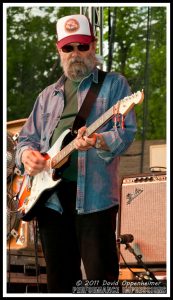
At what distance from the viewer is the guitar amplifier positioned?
4.41 m

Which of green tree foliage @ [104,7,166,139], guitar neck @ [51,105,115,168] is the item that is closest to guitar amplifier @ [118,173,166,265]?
guitar neck @ [51,105,115,168]

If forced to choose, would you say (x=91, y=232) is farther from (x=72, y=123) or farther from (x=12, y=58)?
(x=12, y=58)

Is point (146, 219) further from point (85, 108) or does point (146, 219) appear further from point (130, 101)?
point (130, 101)

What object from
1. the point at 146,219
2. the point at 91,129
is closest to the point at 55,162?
the point at 91,129

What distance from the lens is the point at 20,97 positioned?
11.6 metres

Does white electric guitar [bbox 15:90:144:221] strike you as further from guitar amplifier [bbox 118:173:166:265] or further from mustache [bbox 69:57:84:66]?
guitar amplifier [bbox 118:173:166:265]

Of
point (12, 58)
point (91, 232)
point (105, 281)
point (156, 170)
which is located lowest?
point (105, 281)

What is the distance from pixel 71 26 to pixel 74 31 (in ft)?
0.13

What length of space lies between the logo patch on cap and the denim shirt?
250 millimetres

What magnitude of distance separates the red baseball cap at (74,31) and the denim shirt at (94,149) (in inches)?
7.6

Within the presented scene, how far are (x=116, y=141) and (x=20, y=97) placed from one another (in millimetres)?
8519

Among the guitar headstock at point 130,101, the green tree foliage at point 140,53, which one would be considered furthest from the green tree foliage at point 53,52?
the guitar headstock at point 130,101

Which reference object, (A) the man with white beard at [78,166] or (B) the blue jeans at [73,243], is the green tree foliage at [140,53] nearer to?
(A) the man with white beard at [78,166]

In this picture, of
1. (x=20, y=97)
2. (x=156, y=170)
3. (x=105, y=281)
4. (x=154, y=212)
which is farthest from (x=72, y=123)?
(x=20, y=97)
